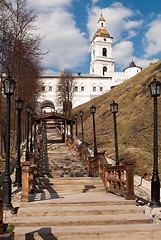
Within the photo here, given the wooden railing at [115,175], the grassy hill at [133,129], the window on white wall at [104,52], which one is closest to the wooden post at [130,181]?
the wooden railing at [115,175]

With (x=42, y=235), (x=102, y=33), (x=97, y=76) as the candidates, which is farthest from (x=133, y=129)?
(x=102, y=33)

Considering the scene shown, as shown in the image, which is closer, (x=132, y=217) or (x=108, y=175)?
(x=132, y=217)

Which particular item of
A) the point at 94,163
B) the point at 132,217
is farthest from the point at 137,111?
the point at 132,217

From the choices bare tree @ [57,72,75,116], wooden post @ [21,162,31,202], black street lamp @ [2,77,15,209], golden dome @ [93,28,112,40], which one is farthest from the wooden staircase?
golden dome @ [93,28,112,40]

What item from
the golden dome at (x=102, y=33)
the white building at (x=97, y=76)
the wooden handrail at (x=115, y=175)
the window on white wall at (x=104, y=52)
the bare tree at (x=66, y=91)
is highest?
the golden dome at (x=102, y=33)

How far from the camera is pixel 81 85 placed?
81.9m

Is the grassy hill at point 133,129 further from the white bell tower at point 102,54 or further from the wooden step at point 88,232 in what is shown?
the white bell tower at point 102,54

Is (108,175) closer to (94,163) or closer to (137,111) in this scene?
(94,163)

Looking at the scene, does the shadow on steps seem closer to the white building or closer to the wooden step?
the wooden step

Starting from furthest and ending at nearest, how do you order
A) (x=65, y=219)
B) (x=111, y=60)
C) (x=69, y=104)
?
(x=111, y=60)
(x=69, y=104)
(x=65, y=219)

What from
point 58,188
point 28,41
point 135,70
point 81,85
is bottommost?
point 58,188

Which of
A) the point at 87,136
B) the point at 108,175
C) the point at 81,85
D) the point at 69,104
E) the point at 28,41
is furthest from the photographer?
the point at 81,85

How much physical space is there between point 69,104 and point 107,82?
1016 inches

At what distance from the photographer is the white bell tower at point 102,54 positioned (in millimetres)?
88300
